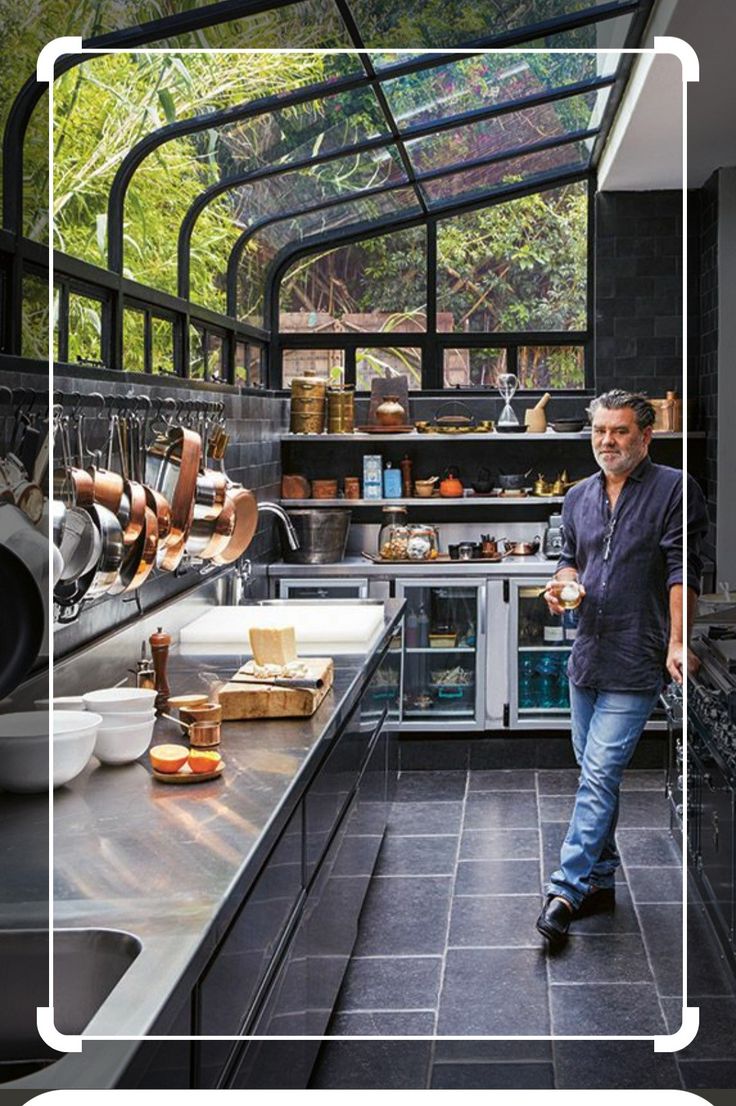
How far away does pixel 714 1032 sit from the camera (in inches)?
143

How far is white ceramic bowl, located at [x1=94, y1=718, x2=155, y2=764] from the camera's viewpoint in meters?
2.73

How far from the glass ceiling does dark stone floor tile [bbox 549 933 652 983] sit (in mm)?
2320

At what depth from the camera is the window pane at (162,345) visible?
4.40m

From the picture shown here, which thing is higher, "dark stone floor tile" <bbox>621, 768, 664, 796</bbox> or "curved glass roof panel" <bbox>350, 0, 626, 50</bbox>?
"curved glass roof panel" <bbox>350, 0, 626, 50</bbox>

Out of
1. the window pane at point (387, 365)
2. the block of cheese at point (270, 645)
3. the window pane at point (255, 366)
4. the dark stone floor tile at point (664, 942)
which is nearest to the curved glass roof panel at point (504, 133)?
the window pane at point (255, 366)

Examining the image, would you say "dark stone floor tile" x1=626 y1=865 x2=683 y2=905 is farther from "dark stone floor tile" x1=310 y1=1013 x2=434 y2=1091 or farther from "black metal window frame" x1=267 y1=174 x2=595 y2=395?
"black metal window frame" x1=267 y1=174 x2=595 y2=395

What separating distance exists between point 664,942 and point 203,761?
2080mm

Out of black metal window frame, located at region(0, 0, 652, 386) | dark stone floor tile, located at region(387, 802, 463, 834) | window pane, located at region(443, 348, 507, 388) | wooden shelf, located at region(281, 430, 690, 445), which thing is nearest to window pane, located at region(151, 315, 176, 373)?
black metal window frame, located at region(0, 0, 652, 386)

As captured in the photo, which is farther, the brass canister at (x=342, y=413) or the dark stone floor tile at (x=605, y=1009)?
the brass canister at (x=342, y=413)

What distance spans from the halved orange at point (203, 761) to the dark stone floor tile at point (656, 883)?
7.55 feet

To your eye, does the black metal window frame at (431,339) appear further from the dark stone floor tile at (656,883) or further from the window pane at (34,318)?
the window pane at (34,318)

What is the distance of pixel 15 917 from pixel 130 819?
1.08 ft

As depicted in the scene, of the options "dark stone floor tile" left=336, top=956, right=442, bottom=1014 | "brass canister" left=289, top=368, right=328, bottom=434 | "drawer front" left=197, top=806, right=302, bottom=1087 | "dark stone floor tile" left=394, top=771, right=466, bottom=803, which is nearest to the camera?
"drawer front" left=197, top=806, right=302, bottom=1087

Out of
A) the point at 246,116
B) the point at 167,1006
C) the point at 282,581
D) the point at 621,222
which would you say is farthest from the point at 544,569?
the point at 167,1006
